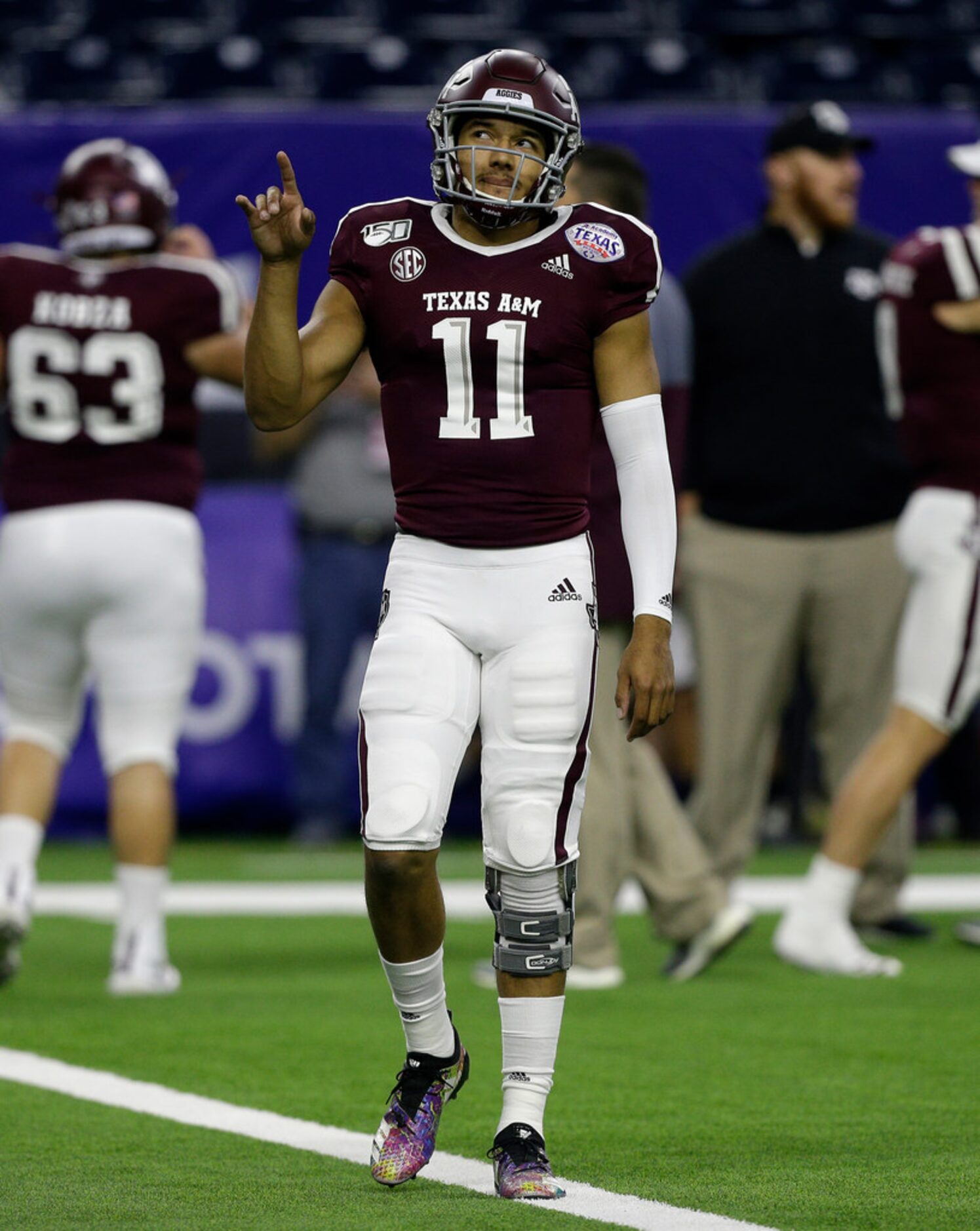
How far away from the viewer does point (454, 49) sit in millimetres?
13398

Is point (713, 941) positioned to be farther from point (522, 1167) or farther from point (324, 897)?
point (522, 1167)

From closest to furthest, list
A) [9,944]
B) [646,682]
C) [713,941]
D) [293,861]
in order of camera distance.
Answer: [646,682] < [9,944] < [713,941] < [293,861]

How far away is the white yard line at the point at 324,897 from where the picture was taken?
6914mm

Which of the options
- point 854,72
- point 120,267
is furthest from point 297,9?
point 120,267

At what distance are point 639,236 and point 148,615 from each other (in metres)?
2.19

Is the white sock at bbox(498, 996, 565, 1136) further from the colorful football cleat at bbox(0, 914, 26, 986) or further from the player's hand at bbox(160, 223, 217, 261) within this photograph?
the player's hand at bbox(160, 223, 217, 261)

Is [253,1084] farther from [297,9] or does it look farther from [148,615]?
[297,9]

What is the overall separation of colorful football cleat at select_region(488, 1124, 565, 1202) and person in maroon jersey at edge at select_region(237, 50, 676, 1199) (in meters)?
0.04

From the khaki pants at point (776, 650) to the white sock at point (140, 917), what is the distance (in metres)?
1.52

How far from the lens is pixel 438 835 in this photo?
3287 millimetres

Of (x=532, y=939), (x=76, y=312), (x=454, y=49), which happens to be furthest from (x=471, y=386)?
(x=454, y=49)

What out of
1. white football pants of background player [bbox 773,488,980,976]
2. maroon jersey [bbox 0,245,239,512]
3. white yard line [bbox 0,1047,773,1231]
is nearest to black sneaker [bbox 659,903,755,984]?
white football pants of background player [bbox 773,488,980,976]

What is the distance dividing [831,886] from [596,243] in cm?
250

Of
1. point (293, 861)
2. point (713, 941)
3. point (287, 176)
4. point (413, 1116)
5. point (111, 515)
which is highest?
point (287, 176)
